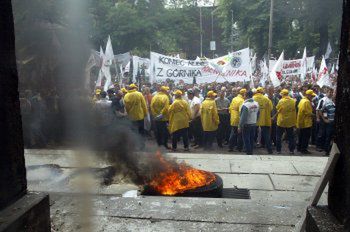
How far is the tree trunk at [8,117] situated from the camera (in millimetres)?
2443

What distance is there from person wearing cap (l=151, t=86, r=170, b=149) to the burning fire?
483 cm

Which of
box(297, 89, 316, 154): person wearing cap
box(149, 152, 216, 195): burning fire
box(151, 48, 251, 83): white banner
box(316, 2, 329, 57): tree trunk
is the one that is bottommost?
box(149, 152, 216, 195): burning fire

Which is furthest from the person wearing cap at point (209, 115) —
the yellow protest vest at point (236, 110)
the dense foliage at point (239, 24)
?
the dense foliage at point (239, 24)

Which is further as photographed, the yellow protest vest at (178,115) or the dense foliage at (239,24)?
the dense foliage at (239,24)

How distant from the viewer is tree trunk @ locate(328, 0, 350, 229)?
2.27 m

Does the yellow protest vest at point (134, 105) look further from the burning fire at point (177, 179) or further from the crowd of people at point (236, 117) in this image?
the burning fire at point (177, 179)

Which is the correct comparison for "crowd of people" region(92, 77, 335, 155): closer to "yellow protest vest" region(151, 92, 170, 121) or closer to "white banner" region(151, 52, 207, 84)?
"yellow protest vest" region(151, 92, 170, 121)

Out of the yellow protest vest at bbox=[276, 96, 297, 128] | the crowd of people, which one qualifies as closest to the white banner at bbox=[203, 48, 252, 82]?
the crowd of people

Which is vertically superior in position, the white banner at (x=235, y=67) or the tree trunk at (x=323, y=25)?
the tree trunk at (x=323, y=25)

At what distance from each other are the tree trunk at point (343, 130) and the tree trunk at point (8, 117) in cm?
227

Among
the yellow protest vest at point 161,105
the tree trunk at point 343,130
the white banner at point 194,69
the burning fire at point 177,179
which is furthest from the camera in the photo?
the white banner at point 194,69

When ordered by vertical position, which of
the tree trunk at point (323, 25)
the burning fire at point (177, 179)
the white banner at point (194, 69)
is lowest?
the burning fire at point (177, 179)

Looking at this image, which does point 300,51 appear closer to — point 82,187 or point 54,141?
point 54,141

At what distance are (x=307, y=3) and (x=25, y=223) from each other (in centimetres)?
3699
